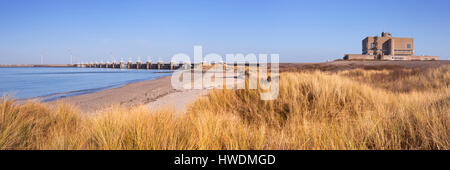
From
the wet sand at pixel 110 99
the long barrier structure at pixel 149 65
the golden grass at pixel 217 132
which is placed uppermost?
the long barrier structure at pixel 149 65

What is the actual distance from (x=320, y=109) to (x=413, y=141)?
1.75 metres

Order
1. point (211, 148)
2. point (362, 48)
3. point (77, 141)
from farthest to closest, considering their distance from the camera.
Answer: point (362, 48), point (77, 141), point (211, 148)

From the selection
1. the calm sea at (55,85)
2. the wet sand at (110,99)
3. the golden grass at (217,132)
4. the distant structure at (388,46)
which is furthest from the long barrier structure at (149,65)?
the golden grass at (217,132)

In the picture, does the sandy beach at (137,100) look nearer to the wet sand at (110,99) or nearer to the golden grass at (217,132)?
the wet sand at (110,99)

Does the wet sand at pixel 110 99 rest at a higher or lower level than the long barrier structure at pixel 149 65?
lower

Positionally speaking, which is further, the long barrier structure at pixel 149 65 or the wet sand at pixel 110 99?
the long barrier structure at pixel 149 65

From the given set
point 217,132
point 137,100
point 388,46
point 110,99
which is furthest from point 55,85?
point 388,46

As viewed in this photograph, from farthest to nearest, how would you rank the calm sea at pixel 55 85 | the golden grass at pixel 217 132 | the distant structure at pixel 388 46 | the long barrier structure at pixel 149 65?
the long barrier structure at pixel 149 65
the distant structure at pixel 388 46
the calm sea at pixel 55 85
the golden grass at pixel 217 132

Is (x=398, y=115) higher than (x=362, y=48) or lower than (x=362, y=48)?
lower

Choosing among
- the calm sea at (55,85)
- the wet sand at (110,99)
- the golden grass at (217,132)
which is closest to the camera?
the golden grass at (217,132)

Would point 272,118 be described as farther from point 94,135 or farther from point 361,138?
point 94,135
